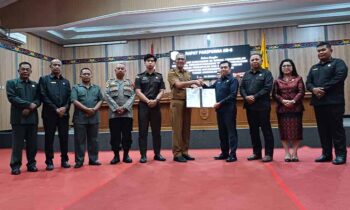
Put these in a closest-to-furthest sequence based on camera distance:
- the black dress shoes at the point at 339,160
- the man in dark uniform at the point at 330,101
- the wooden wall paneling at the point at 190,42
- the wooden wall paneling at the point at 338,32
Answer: the black dress shoes at the point at 339,160 → the man in dark uniform at the point at 330,101 → the wooden wall paneling at the point at 338,32 → the wooden wall paneling at the point at 190,42

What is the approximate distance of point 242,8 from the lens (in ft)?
27.1

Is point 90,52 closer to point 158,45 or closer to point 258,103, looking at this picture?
point 158,45

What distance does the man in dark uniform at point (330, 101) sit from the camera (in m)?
3.85

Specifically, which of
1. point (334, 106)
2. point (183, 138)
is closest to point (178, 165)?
point (183, 138)

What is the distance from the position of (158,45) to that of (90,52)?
2351mm

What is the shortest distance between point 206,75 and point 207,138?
392 centimetres

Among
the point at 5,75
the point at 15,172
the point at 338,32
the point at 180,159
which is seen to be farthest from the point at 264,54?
the point at 15,172

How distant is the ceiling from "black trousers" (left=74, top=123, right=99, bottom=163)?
3.85 metres

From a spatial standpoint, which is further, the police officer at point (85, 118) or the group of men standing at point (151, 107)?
the police officer at point (85, 118)

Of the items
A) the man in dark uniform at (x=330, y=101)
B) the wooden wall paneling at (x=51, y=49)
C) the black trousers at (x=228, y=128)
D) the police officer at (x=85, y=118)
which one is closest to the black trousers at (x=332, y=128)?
the man in dark uniform at (x=330, y=101)

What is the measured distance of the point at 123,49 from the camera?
1063 cm

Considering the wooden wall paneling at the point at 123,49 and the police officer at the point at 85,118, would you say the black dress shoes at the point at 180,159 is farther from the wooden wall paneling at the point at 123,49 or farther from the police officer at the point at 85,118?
the wooden wall paneling at the point at 123,49

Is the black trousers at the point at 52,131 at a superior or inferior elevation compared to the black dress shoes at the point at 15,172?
superior

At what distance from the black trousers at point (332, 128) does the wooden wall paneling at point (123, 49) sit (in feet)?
24.6
